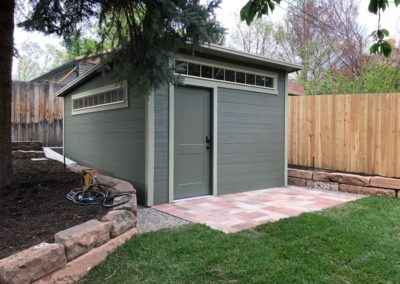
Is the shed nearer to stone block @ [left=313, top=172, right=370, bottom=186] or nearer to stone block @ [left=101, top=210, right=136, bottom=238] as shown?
stone block @ [left=313, top=172, right=370, bottom=186]

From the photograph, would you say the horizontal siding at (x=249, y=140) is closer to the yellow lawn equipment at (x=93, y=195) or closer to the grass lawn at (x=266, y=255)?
the grass lawn at (x=266, y=255)

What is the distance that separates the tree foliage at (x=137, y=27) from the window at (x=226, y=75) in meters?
0.86

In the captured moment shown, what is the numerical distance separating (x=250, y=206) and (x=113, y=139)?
8.75ft

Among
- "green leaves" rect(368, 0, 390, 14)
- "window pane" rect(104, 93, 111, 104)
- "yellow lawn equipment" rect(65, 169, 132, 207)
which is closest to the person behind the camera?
"green leaves" rect(368, 0, 390, 14)

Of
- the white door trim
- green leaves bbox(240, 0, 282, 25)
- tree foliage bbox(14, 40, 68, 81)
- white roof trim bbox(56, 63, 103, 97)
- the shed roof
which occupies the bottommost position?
the white door trim

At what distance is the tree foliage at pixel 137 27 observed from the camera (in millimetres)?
3568

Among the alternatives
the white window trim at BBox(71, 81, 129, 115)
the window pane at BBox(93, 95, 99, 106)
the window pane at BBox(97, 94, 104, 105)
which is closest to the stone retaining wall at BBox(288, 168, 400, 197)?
the white window trim at BBox(71, 81, 129, 115)

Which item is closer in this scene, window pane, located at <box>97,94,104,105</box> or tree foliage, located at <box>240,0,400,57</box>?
tree foliage, located at <box>240,0,400,57</box>

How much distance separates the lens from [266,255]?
2879 mm

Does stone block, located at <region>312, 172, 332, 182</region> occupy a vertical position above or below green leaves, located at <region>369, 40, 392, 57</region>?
below

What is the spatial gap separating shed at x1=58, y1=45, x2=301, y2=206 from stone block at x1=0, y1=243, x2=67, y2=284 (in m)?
2.37

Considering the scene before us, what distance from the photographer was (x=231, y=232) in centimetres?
351

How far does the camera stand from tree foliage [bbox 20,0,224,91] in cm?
357

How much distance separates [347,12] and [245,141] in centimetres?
1133
